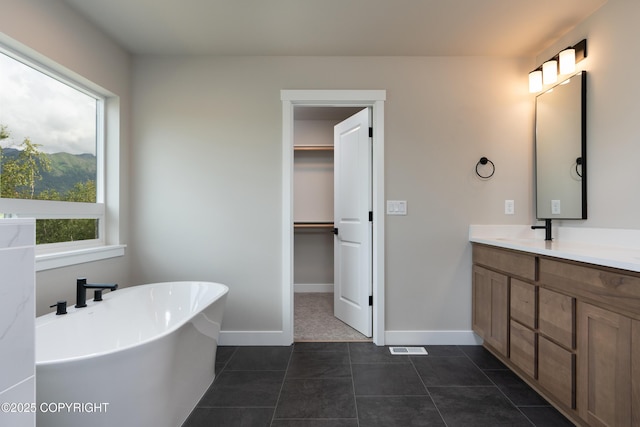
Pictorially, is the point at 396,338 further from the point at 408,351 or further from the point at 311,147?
the point at 311,147

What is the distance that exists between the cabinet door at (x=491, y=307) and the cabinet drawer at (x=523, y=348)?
0.08m

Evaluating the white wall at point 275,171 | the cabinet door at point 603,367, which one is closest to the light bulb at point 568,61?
the white wall at point 275,171

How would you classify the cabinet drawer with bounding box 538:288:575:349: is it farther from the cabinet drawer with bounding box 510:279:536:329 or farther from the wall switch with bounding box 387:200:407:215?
the wall switch with bounding box 387:200:407:215

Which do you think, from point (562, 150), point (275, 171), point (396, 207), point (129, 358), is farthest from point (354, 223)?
point (129, 358)

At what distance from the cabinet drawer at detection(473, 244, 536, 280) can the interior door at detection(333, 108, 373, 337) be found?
0.89 metres

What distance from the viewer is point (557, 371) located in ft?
5.56

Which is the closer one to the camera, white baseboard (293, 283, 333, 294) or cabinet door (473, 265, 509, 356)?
cabinet door (473, 265, 509, 356)

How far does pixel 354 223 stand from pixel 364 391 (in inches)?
57.2

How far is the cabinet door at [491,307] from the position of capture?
2.20 m

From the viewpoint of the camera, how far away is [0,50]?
67.2 inches

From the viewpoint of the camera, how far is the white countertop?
1444mm

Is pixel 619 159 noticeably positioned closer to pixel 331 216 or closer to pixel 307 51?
pixel 307 51

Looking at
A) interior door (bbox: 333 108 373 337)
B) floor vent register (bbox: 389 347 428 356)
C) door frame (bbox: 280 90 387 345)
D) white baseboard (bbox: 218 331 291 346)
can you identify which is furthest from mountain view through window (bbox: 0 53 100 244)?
floor vent register (bbox: 389 347 428 356)
